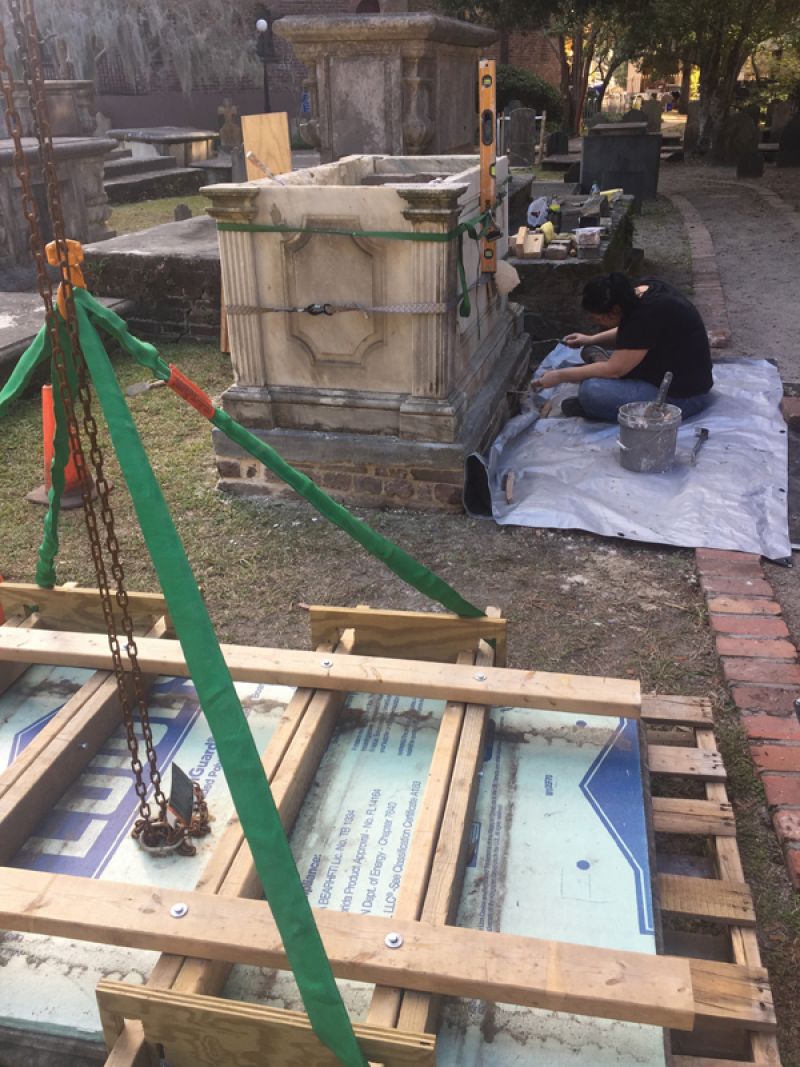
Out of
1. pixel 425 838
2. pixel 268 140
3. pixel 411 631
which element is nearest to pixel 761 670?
pixel 411 631

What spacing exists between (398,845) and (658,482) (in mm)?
3492

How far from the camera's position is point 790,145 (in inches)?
737

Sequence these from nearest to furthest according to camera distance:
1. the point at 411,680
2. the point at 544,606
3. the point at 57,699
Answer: the point at 411,680
the point at 57,699
the point at 544,606

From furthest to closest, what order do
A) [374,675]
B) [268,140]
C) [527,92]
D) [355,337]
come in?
[527,92] < [268,140] < [355,337] < [374,675]


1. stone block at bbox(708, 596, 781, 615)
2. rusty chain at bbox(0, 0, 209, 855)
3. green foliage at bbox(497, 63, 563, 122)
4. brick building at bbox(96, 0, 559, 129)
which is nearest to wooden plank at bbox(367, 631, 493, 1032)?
rusty chain at bbox(0, 0, 209, 855)

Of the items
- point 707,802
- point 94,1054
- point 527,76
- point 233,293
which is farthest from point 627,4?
point 94,1054

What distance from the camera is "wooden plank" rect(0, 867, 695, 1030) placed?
1.70 m

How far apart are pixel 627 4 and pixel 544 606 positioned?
20.2 metres

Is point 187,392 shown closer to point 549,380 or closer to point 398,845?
point 398,845

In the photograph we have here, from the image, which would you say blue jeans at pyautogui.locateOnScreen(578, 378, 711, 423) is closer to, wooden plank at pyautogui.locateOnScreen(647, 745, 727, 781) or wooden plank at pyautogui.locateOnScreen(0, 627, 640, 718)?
wooden plank at pyautogui.locateOnScreen(647, 745, 727, 781)

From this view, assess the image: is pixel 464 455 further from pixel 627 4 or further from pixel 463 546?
pixel 627 4

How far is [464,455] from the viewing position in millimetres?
4863

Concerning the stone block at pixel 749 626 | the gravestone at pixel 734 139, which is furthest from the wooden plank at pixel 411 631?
the gravestone at pixel 734 139

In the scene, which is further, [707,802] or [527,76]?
[527,76]
